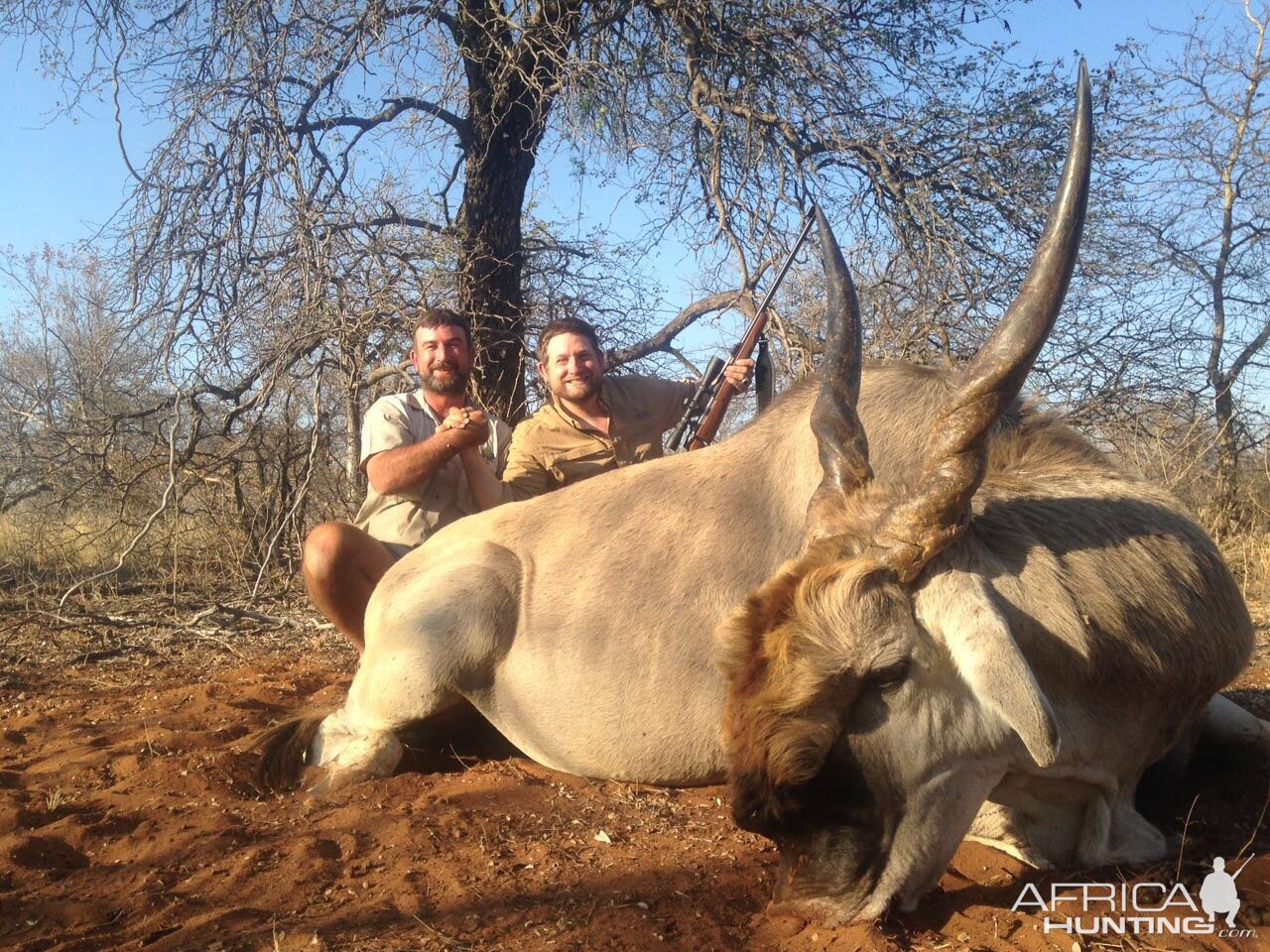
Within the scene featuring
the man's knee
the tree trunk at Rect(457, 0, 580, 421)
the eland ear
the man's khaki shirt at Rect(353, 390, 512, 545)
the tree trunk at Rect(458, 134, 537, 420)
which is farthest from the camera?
the tree trunk at Rect(458, 134, 537, 420)

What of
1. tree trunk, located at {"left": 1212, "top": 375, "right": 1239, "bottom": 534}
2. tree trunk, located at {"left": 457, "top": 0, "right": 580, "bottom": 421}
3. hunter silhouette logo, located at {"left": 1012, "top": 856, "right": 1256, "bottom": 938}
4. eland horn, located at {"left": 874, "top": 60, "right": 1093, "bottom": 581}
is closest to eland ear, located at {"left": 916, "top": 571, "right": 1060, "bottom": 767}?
eland horn, located at {"left": 874, "top": 60, "right": 1093, "bottom": 581}

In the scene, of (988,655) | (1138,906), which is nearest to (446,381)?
(988,655)

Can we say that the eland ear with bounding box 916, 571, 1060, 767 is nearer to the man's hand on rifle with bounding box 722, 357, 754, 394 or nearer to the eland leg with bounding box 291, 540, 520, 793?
the eland leg with bounding box 291, 540, 520, 793

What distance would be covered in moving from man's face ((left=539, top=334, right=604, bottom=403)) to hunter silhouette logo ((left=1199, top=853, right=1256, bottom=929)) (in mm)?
3636

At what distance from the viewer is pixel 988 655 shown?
217cm

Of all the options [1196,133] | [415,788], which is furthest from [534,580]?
[1196,133]

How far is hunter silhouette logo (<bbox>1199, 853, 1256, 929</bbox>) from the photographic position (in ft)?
7.39

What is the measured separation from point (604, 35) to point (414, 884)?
669 cm

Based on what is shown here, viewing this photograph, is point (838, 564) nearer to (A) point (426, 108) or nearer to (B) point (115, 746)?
(B) point (115, 746)

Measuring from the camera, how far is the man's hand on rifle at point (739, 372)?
5.30m

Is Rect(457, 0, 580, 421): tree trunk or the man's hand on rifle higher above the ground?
Rect(457, 0, 580, 421): tree trunk

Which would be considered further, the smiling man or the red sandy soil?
the smiling man

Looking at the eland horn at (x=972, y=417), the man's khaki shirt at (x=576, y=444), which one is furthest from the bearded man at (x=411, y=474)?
the eland horn at (x=972, y=417)

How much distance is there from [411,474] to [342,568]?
550 millimetres
